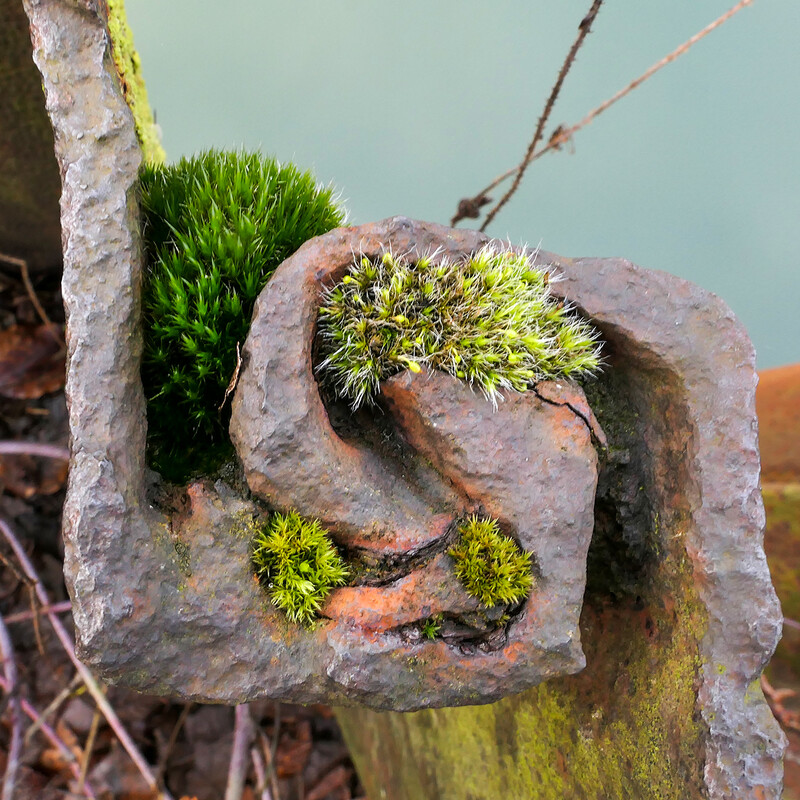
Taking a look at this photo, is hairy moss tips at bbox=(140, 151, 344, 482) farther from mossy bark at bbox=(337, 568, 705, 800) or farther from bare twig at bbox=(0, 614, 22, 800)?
bare twig at bbox=(0, 614, 22, 800)

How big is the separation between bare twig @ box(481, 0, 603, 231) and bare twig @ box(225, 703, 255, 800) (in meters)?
3.29

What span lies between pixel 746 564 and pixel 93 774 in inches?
153

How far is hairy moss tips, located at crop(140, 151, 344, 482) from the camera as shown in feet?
6.54

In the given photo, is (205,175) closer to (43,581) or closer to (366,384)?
(366,384)

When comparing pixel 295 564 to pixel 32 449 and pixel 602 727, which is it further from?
pixel 32 449

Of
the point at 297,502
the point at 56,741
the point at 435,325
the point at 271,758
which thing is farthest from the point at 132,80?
the point at 271,758

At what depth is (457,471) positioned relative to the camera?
77.6 inches

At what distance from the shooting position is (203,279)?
1963 mm

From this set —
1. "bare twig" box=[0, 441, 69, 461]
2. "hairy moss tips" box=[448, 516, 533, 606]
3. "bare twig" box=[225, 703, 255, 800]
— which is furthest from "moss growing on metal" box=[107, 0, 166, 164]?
"bare twig" box=[225, 703, 255, 800]

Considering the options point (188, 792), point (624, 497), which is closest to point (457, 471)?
point (624, 497)

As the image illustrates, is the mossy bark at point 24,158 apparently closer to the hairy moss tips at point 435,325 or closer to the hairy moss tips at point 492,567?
the hairy moss tips at point 435,325

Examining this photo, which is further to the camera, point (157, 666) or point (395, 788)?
point (395, 788)

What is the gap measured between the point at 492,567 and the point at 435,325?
79cm

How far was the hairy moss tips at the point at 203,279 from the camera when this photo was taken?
6.54 ft
